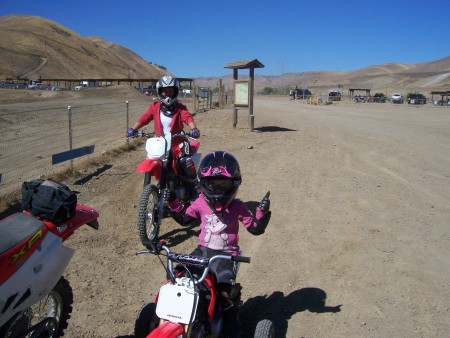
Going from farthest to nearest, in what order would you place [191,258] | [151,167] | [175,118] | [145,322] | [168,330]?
[175,118]
[151,167]
[145,322]
[191,258]
[168,330]

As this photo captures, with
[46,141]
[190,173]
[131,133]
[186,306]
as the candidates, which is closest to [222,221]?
[186,306]

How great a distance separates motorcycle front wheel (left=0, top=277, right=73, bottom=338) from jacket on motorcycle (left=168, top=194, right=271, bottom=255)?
1001 millimetres

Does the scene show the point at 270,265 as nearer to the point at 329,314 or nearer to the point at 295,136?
the point at 329,314

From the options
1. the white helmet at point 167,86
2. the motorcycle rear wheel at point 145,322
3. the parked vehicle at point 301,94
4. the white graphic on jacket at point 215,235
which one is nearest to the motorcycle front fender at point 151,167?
the white helmet at point 167,86

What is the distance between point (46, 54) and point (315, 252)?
113523mm

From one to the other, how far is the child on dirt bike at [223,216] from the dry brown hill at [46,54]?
83676 mm

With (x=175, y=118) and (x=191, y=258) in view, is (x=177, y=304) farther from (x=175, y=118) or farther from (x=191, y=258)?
(x=175, y=118)

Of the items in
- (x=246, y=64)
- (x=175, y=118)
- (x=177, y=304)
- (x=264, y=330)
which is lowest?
(x=264, y=330)

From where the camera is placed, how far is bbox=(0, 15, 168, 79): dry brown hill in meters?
89.4

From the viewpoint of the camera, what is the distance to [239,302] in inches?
133

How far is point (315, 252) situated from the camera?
5.40 metres

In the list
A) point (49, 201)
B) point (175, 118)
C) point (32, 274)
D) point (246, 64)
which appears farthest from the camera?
point (246, 64)

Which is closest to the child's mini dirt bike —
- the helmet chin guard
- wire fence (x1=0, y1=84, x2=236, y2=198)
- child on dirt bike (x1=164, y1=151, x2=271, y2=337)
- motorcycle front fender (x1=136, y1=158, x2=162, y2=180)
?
child on dirt bike (x1=164, y1=151, x2=271, y2=337)

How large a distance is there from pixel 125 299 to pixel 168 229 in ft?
6.36
